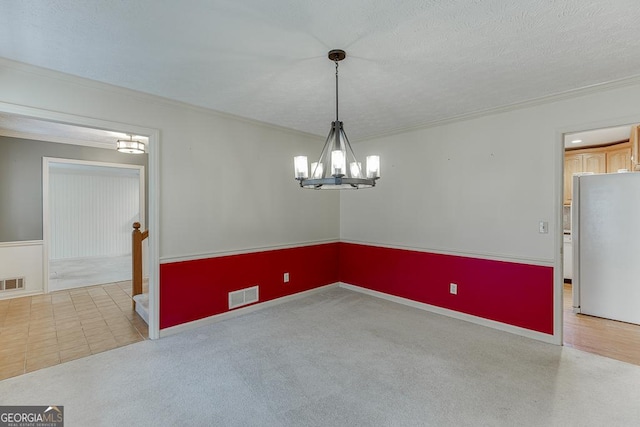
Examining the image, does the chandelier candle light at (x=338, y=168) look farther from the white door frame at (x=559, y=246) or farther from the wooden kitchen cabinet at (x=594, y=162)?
the wooden kitchen cabinet at (x=594, y=162)

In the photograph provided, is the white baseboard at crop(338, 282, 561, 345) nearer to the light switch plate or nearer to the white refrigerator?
the light switch plate

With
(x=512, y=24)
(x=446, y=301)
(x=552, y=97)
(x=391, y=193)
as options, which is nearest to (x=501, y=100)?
(x=552, y=97)

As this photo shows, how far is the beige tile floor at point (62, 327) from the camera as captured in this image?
2.74 metres

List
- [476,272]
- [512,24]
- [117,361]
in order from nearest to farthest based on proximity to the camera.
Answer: [512,24] < [117,361] < [476,272]

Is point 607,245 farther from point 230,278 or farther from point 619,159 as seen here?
point 230,278

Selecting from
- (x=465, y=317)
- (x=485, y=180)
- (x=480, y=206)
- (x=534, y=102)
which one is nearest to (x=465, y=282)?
(x=465, y=317)

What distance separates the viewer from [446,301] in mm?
3803

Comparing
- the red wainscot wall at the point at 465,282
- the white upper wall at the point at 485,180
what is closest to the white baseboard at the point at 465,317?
the red wainscot wall at the point at 465,282

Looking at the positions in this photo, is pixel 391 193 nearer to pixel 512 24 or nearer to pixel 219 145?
pixel 219 145

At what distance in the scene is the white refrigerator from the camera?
3.48 meters

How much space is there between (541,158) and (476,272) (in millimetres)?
Result: 1412

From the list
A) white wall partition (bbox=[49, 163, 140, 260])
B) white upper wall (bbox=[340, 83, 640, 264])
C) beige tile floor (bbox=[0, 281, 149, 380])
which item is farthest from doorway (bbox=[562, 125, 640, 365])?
white wall partition (bbox=[49, 163, 140, 260])

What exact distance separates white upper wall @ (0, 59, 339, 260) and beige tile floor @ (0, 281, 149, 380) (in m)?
1.04

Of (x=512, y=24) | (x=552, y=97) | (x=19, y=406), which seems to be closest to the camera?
(x=512, y=24)
